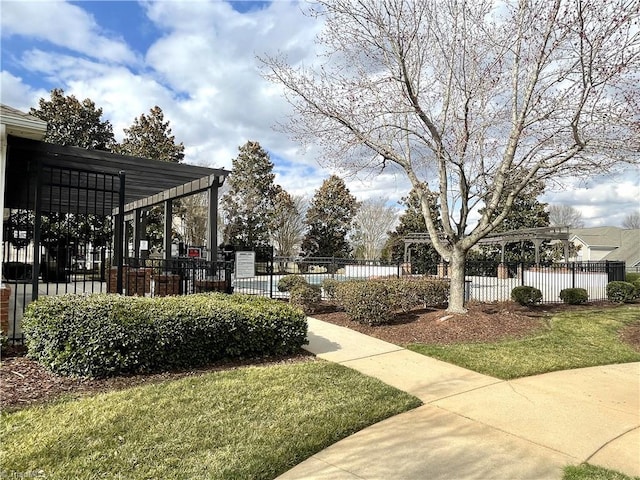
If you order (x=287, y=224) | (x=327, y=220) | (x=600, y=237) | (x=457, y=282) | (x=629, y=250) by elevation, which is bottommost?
(x=457, y=282)

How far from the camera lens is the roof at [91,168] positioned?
20.7ft

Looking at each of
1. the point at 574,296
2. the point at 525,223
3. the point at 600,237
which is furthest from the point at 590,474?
the point at 600,237

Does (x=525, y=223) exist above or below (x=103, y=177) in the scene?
above

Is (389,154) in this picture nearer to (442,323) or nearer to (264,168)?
(442,323)

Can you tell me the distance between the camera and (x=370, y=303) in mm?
7906

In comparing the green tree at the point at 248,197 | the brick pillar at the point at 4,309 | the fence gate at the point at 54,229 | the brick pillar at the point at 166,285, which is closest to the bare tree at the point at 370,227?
the green tree at the point at 248,197

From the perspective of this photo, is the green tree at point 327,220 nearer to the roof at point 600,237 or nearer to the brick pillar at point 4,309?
the roof at point 600,237

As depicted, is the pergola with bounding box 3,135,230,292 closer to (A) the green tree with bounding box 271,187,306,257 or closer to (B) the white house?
(A) the green tree with bounding box 271,187,306,257

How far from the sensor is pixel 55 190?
1122 centimetres

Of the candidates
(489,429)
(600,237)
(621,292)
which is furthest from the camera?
(600,237)

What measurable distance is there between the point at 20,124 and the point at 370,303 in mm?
6042

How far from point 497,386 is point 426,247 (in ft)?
82.7

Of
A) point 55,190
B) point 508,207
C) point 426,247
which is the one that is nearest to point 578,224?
point 426,247

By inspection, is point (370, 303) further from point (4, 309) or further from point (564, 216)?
point (564, 216)
